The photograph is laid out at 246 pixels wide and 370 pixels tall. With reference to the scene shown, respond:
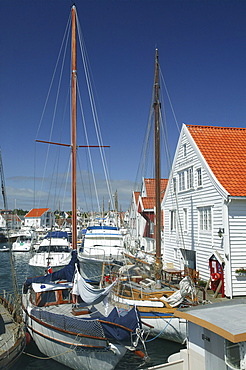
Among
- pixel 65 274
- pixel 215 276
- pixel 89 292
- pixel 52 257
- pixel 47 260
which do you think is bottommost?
pixel 47 260

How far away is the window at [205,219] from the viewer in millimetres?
18953

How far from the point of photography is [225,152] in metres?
20.4

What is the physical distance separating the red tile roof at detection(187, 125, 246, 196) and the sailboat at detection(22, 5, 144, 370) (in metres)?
9.25

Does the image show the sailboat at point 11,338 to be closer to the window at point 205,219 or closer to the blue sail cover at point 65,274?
the blue sail cover at point 65,274

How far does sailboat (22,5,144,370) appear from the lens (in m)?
9.92

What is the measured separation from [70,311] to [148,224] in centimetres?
2212

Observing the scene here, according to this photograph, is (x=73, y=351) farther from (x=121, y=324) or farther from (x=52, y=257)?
(x=52, y=257)

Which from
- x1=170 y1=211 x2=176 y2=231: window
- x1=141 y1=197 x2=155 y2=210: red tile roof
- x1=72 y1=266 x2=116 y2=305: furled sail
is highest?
x1=141 y1=197 x2=155 y2=210: red tile roof

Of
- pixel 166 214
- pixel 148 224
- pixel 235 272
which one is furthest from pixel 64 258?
pixel 235 272

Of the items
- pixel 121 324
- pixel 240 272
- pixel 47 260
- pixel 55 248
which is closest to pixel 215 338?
pixel 121 324

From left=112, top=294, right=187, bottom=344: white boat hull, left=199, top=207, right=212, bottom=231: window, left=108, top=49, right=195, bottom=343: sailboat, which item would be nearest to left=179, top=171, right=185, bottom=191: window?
left=199, top=207, right=212, bottom=231: window

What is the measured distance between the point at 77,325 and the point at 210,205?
430 inches

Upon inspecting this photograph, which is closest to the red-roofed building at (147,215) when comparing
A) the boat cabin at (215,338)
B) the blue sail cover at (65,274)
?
the blue sail cover at (65,274)

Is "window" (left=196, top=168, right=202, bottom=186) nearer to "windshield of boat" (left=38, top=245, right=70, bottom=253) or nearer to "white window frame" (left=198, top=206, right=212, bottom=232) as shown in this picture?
"white window frame" (left=198, top=206, right=212, bottom=232)
